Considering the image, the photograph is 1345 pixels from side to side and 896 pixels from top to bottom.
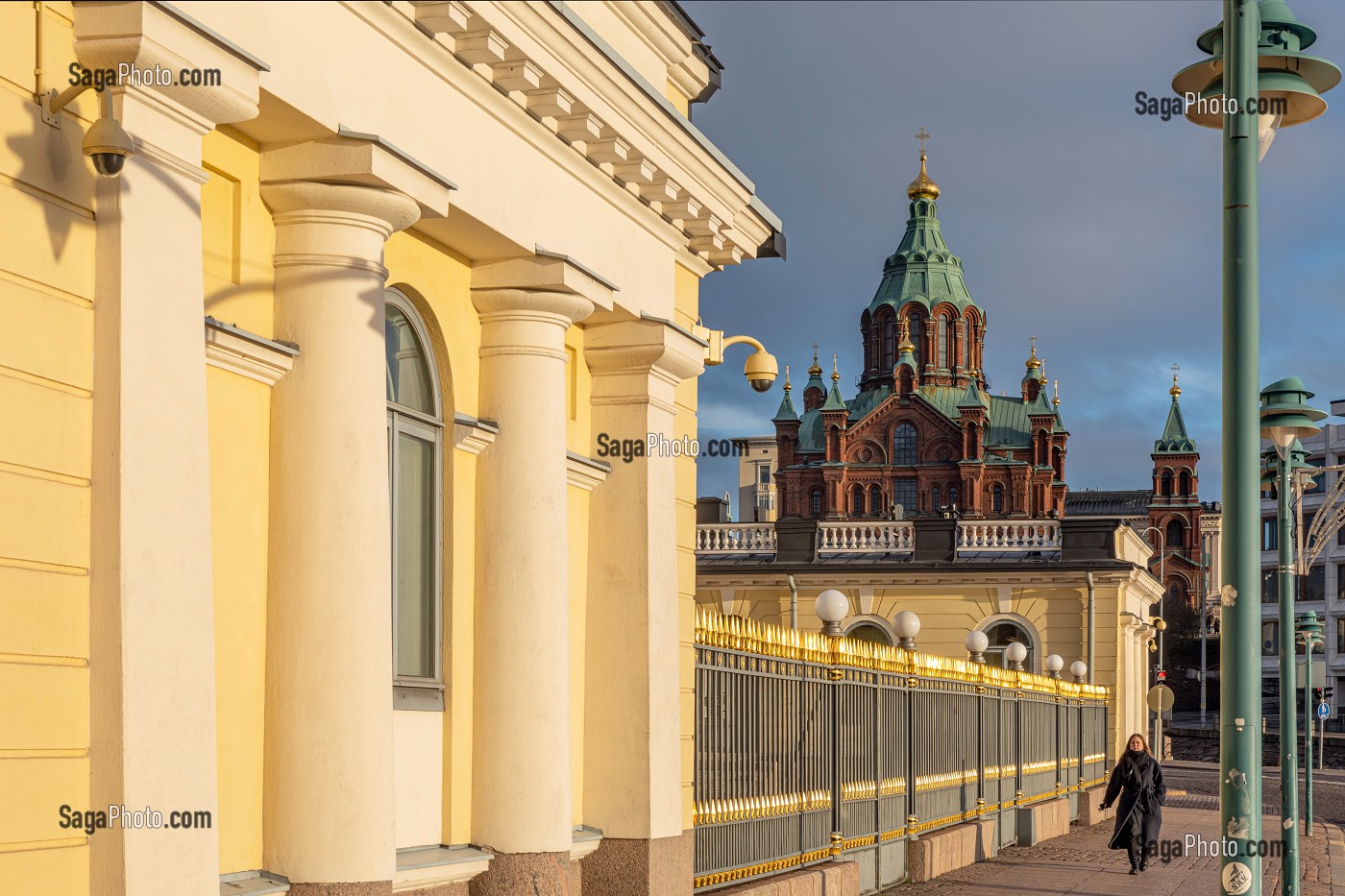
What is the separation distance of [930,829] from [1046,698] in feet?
28.0

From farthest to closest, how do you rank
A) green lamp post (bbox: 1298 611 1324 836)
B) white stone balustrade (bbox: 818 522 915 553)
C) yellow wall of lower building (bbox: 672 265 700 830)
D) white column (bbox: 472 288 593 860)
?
white stone balustrade (bbox: 818 522 915 553) < green lamp post (bbox: 1298 611 1324 836) < yellow wall of lower building (bbox: 672 265 700 830) < white column (bbox: 472 288 593 860)

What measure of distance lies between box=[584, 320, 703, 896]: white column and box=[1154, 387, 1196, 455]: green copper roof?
120 m

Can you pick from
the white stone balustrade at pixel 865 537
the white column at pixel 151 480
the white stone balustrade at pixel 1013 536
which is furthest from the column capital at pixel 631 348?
the white stone balustrade at pixel 865 537

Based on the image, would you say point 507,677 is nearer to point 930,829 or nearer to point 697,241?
point 697,241

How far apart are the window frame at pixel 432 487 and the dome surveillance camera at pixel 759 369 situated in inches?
153

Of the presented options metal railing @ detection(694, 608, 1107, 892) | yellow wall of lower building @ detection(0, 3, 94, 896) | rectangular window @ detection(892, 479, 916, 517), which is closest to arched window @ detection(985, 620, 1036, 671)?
metal railing @ detection(694, 608, 1107, 892)

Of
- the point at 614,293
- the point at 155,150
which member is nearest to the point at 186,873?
the point at 155,150

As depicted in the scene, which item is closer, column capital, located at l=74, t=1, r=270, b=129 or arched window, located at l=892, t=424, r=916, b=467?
column capital, located at l=74, t=1, r=270, b=129

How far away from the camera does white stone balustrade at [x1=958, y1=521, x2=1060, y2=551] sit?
39.3 metres

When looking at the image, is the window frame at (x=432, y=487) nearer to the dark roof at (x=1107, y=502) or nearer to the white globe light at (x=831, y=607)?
the white globe light at (x=831, y=607)

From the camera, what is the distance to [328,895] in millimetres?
8133

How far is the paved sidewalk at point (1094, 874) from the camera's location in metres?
17.2

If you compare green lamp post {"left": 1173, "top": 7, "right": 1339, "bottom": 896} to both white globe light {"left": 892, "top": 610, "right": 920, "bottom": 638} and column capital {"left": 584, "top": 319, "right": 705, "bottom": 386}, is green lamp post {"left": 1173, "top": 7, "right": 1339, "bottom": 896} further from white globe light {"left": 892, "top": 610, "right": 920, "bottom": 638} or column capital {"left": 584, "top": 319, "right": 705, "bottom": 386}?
white globe light {"left": 892, "top": 610, "right": 920, "bottom": 638}

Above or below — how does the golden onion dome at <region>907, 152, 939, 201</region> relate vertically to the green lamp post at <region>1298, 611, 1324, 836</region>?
above
